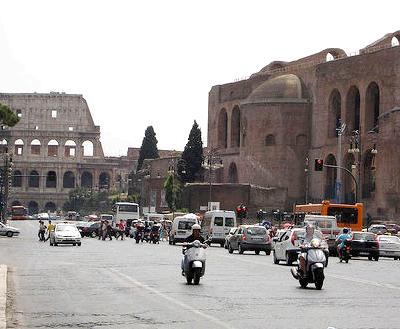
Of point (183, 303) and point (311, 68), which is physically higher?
point (311, 68)

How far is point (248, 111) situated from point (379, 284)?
288 feet

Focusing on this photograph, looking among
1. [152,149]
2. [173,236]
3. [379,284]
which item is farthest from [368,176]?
[379,284]

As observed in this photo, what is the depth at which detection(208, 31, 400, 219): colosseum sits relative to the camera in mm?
91625

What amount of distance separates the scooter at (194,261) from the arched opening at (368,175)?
2826 inches

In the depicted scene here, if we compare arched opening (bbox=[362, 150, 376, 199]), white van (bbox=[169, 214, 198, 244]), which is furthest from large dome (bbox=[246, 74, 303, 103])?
white van (bbox=[169, 214, 198, 244])

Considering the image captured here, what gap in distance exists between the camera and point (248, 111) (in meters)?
113

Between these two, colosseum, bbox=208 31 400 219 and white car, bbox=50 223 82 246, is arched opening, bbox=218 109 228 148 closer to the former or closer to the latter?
colosseum, bbox=208 31 400 219

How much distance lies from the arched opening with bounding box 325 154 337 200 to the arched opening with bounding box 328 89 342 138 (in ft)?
8.25

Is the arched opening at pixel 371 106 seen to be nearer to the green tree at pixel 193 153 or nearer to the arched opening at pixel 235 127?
the green tree at pixel 193 153

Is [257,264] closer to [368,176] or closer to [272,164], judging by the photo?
[368,176]

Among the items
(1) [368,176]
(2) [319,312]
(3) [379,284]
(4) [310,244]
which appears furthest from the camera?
(1) [368,176]

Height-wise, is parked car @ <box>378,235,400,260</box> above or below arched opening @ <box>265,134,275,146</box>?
below

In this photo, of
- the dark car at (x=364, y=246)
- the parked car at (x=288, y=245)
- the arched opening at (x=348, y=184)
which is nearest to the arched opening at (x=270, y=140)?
the arched opening at (x=348, y=184)

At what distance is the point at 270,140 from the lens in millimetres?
111625
